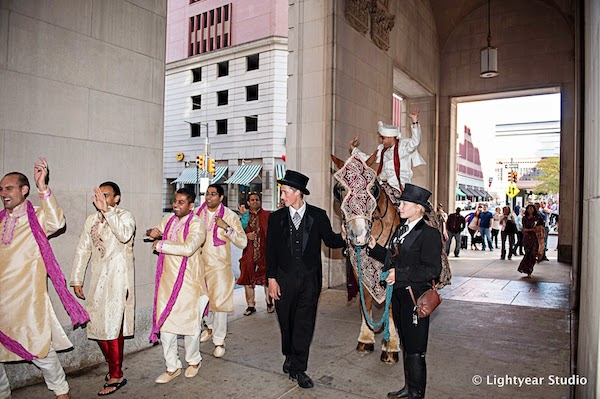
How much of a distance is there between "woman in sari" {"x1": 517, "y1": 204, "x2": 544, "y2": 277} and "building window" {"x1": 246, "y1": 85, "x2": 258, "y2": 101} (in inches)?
992

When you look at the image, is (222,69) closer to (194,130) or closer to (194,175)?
(194,130)

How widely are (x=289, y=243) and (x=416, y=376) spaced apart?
165 cm

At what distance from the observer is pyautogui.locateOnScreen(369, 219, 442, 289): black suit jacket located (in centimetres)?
364

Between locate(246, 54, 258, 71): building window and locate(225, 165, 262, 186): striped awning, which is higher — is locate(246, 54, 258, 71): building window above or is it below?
above

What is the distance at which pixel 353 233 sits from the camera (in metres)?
4.26

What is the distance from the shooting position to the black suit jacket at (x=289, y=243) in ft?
14.4

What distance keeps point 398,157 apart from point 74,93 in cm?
400

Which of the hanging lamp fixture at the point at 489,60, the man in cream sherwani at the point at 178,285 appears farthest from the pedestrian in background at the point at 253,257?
the hanging lamp fixture at the point at 489,60

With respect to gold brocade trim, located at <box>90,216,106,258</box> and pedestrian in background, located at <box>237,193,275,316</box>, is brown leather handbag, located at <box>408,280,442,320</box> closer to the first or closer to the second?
gold brocade trim, located at <box>90,216,106,258</box>

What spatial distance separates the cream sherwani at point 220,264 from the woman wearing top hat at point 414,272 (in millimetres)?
2158

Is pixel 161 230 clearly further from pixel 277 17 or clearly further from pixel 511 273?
pixel 277 17

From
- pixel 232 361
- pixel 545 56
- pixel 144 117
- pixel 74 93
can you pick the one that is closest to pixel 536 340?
pixel 232 361

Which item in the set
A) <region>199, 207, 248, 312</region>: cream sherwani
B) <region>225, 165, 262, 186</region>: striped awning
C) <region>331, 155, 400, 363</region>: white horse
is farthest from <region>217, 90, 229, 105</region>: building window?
<region>331, 155, 400, 363</region>: white horse

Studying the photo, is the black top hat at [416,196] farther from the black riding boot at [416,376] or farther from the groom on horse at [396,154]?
the groom on horse at [396,154]
